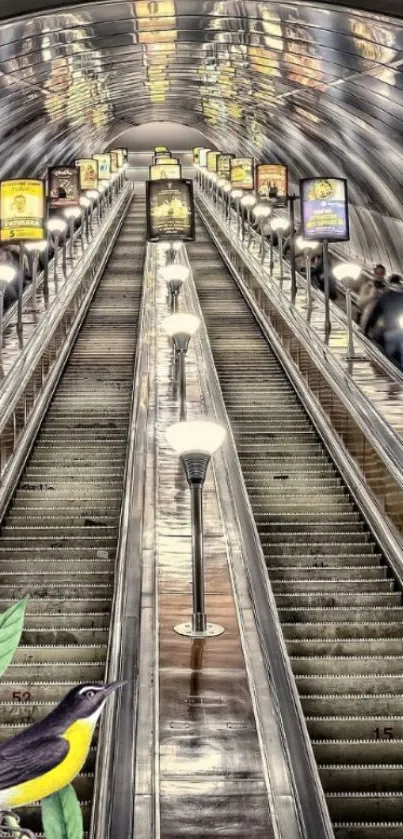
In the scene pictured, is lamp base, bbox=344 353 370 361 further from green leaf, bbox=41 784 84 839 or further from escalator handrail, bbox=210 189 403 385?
green leaf, bbox=41 784 84 839

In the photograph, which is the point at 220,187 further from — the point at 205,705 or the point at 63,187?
the point at 205,705

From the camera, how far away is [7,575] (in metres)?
10.3

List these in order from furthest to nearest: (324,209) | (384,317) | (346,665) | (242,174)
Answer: (242,174)
(384,317)
(324,209)
(346,665)

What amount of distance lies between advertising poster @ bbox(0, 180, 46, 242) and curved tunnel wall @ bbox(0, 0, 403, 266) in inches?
76.7

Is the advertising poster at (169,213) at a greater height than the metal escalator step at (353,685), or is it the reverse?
the advertising poster at (169,213)

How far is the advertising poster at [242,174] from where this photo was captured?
125ft

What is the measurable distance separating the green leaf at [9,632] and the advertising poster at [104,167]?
40.6 metres

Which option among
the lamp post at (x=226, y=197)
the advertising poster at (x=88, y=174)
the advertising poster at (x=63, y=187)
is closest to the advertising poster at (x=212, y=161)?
the lamp post at (x=226, y=197)

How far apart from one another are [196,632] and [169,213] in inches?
635

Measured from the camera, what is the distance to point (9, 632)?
311cm

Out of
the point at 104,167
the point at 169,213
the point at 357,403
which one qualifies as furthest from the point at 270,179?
the point at 357,403

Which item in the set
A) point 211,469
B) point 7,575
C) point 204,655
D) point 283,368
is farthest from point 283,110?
point 204,655

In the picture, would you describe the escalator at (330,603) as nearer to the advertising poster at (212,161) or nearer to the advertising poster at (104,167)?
the advertising poster at (104,167)

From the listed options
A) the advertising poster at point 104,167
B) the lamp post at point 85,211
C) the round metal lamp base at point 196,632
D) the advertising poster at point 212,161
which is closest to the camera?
the round metal lamp base at point 196,632
